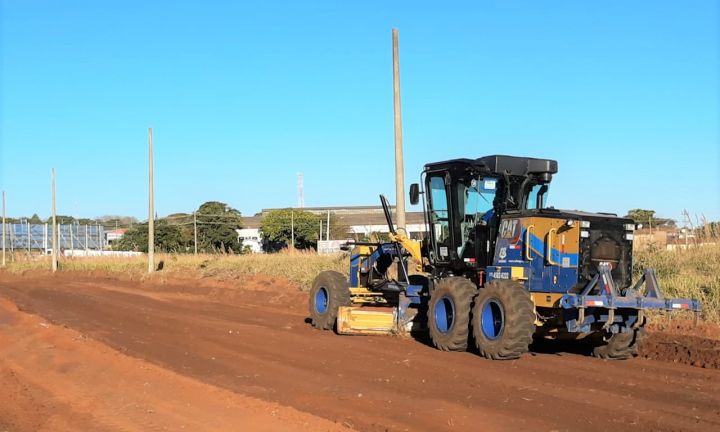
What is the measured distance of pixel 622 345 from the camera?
10.2 m

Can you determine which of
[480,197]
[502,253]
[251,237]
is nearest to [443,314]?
[502,253]

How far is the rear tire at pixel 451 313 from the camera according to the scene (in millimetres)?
10672

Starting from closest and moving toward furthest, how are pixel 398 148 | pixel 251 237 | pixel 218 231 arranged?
pixel 398 148 < pixel 218 231 < pixel 251 237

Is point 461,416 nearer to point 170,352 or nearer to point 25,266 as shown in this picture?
point 170,352

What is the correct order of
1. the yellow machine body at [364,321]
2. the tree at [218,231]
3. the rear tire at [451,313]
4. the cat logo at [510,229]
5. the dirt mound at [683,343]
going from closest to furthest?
the dirt mound at [683,343], the rear tire at [451,313], the cat logo at [510,229], the yellow machine body at [364,321], the tree at [218,231]

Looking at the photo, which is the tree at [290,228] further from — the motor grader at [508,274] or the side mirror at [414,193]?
the side mirror at [414,193]

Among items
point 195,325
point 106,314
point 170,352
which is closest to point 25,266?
point 106,314

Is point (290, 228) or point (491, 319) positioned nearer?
point (491, 319)

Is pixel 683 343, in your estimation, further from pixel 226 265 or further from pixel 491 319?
pixel 226 265

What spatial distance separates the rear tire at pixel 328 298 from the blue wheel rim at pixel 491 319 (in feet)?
12.1

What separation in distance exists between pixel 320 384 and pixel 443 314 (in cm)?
339

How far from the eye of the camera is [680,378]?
8.68 metres

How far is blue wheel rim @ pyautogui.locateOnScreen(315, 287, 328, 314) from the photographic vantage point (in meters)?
14.0

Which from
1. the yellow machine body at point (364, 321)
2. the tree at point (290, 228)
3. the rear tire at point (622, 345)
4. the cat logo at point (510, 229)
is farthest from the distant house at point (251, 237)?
the rear tire at point (622, 345)
